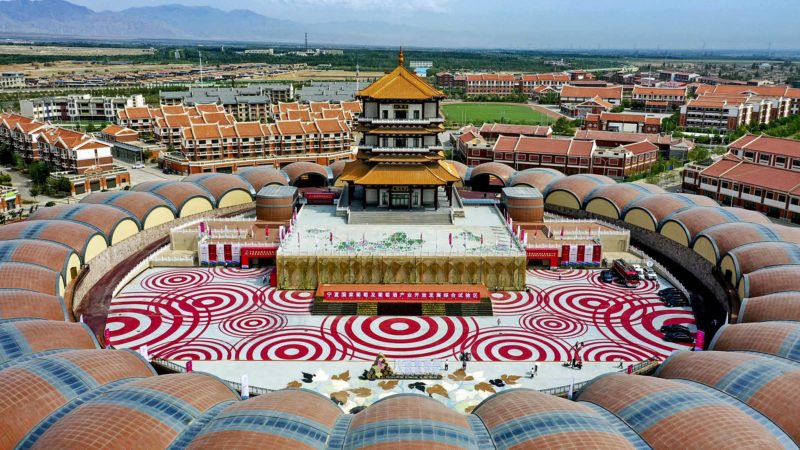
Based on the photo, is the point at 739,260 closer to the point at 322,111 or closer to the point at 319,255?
the point at 319,255

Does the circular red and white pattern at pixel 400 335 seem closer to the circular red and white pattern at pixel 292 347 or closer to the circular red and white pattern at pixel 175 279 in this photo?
the circular red and white pattern at pixel 292 347

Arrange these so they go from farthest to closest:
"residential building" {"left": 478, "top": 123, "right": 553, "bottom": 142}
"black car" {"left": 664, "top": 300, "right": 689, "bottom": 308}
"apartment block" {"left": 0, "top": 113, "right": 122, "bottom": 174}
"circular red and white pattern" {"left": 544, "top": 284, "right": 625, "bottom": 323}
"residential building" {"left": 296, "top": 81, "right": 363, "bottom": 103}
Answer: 1. "residential building" {"left": 296, "top": 81, "right": 363, "bottom": 103}
2. "residential building" {"left": 478, "top": 123, "right": 553, "bottom": 142}
3. "apartment block" {"left": 0, "top": 113, "right": 122, "bottom": 174}
4. "black car" {"left": 664, "top": 300, "right": 689, "bottom": 308}
5. "circular red and white pattern" {"left": 544, "top": 284, "right": 625, "bottom": 323}

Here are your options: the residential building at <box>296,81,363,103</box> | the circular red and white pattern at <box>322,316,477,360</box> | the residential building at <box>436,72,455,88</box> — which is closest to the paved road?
the residential building at <box>296,81,363,103</box>

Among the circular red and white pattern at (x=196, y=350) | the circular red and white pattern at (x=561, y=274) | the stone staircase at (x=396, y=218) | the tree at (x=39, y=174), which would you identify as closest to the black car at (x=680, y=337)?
the circular red and white pattern at (x=561, y=274)

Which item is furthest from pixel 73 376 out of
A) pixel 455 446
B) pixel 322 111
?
pixel 322 111

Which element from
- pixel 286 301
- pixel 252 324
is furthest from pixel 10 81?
pixel 252 324

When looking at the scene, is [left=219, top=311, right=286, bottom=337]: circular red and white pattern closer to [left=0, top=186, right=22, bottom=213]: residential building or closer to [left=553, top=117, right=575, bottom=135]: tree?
[left=0, top=186, right=22, bottom=213]: residential building

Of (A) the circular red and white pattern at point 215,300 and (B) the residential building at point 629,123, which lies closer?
(A) the circular red and white pattern at point 215,300
